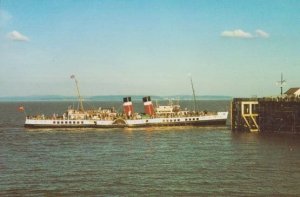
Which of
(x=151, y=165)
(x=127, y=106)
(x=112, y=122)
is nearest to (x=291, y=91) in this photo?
(x=127, y=106)

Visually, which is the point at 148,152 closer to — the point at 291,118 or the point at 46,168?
the point at 46,168

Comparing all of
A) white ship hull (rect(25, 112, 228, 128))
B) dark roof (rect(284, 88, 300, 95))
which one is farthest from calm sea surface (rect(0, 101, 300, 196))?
dark roof (rect(284, 88, 300, 95))

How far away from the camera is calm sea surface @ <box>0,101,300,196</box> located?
45.5 m

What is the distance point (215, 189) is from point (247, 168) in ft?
36.1

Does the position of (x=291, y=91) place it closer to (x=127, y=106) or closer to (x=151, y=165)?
(x=127, y=106)

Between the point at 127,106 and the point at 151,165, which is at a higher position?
the point at 127,106

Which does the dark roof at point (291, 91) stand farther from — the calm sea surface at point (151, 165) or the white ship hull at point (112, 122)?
the calm sea surface at point (151, 165)

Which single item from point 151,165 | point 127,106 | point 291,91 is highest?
point 291,91

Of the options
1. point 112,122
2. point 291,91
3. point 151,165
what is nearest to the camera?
point 151,165

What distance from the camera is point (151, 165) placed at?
58.1 m

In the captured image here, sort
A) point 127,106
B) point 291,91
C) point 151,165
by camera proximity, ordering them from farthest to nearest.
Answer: point 127,106
point 291,91
point 151,165

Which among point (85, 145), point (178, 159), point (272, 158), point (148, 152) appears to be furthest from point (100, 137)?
point (272, 158)

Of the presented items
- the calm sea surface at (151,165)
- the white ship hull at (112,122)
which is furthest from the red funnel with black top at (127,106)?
the calm sea surface at (151,165)

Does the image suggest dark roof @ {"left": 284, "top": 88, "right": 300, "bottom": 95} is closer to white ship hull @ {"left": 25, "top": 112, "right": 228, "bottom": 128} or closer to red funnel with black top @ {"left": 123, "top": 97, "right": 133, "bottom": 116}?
white ship hull @ {"left": 25, "top": 112, "right": 228, "bottom": 128}
